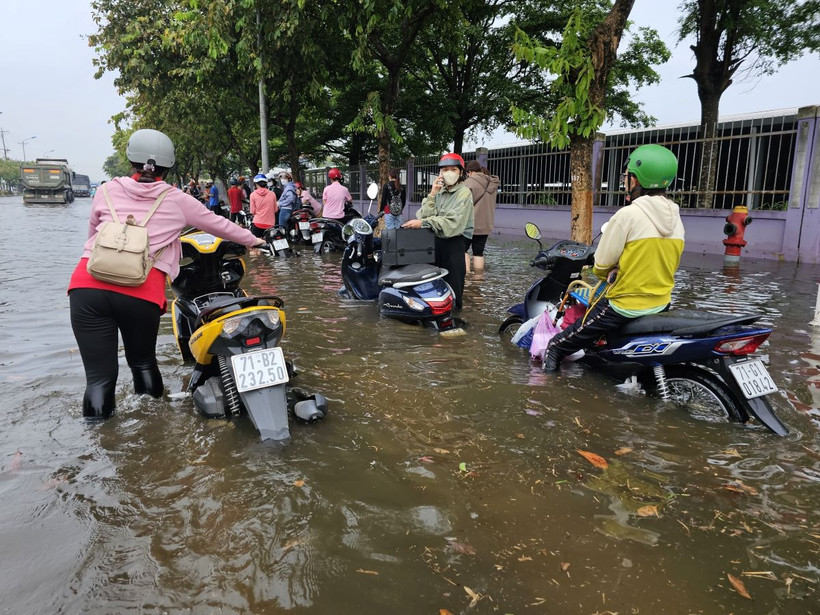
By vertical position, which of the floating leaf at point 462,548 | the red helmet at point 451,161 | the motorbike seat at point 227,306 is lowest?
the floating leaf at point 462,548

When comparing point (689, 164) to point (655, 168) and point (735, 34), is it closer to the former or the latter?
point (735, 34)

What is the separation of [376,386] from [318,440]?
39.8 inches

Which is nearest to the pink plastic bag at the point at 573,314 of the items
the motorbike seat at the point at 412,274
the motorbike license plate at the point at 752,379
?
the motorbike license plate at the point at 752,379

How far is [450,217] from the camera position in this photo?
240 inches

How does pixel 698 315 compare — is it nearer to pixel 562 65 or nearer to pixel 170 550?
pixel 170 550

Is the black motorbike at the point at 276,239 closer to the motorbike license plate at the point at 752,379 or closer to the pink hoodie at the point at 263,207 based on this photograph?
the motorbike license plate at the point at 752,379

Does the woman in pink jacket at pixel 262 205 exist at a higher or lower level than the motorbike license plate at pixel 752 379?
higher

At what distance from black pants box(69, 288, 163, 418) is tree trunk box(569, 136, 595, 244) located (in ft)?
20.7

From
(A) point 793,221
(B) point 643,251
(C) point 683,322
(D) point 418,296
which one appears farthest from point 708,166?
(C) point 683,322

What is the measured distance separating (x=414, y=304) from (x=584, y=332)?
2124 millimetres

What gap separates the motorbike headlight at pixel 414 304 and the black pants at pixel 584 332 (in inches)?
63.1

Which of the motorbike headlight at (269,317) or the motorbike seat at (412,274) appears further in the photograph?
the motorbike seat at (412,274)

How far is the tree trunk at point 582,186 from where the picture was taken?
27.2 feet

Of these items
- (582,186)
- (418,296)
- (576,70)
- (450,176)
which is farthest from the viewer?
(582,186)
